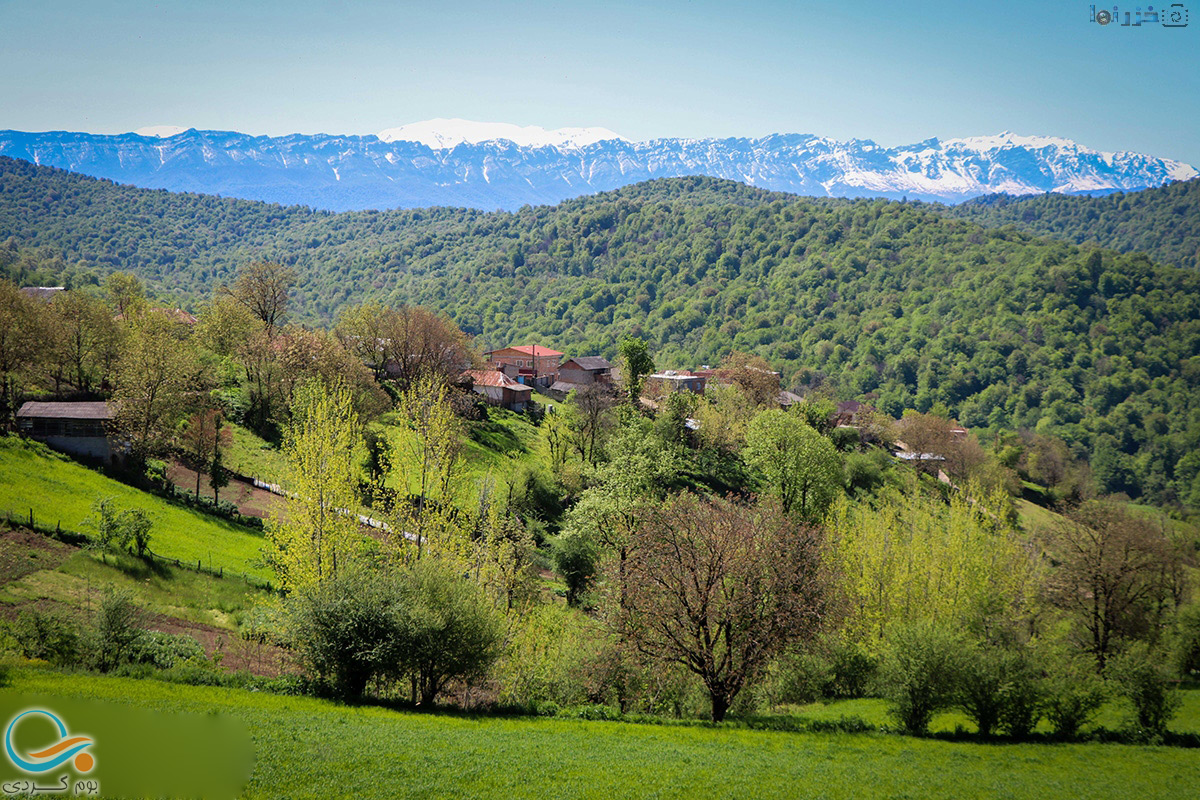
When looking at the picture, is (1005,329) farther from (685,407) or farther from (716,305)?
(685,407)

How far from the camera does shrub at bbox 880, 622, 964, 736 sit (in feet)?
75.7

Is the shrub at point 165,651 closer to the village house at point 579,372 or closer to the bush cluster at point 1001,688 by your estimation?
the bush cluster at point 1001,688

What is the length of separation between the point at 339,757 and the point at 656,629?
12531mm

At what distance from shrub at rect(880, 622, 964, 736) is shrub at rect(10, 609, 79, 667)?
86.6 feet

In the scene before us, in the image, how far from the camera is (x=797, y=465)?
53.0 meters

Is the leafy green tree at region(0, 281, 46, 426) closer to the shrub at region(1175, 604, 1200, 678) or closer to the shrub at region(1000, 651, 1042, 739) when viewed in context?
the shrub at region(1000, 651, 1042, 739)

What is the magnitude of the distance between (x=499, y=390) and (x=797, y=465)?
117ft

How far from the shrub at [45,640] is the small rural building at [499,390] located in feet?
173

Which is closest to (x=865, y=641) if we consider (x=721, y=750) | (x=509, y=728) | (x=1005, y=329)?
(x=721, y=750)

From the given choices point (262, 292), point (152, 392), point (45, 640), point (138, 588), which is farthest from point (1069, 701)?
point (262, 292)

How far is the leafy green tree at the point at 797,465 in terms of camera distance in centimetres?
5262

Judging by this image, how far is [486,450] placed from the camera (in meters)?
57.9

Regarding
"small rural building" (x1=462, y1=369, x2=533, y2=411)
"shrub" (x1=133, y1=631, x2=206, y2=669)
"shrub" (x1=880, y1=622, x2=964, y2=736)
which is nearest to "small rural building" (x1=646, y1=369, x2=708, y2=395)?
"small rural building" (x1=462, y1=369, x2=533, y2=411)

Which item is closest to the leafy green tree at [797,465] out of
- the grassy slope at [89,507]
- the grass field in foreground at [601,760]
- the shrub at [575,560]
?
the shrub at [575,560]
